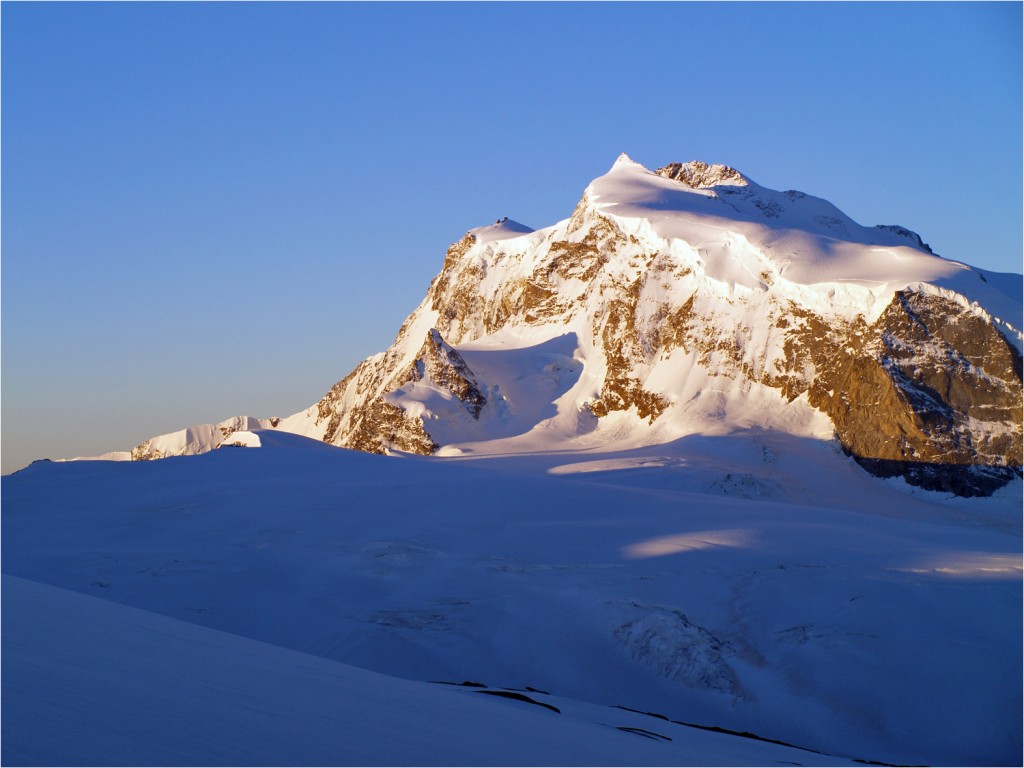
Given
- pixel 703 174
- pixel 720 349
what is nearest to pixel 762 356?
pixel 720 349

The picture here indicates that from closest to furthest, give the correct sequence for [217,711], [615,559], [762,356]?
[217,711]
[615,559]
[762,356]

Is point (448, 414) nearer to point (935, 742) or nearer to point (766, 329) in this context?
point (766, 329)

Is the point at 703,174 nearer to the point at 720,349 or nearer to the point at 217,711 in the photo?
the point at 720,349

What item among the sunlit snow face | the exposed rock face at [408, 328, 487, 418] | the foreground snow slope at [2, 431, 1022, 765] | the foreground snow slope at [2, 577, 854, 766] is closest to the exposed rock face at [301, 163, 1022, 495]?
the exposed rock face at [408, 328, 487, 418]

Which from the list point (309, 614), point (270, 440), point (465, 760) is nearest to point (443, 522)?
point (309, 614)

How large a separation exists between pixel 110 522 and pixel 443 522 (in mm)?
8264

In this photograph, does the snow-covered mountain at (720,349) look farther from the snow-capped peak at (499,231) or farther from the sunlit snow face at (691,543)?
the sunlit snow face at (691,543)

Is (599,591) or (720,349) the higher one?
(720,349)

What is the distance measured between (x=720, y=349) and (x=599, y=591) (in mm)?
46183

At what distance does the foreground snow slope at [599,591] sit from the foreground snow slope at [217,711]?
0.23 metres

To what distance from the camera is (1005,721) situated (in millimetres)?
12391

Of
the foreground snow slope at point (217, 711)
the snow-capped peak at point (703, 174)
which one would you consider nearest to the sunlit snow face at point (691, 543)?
the foreground snow slope at point (217, 711)

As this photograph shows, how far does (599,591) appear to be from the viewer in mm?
16188

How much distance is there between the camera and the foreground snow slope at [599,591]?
13.0 m
